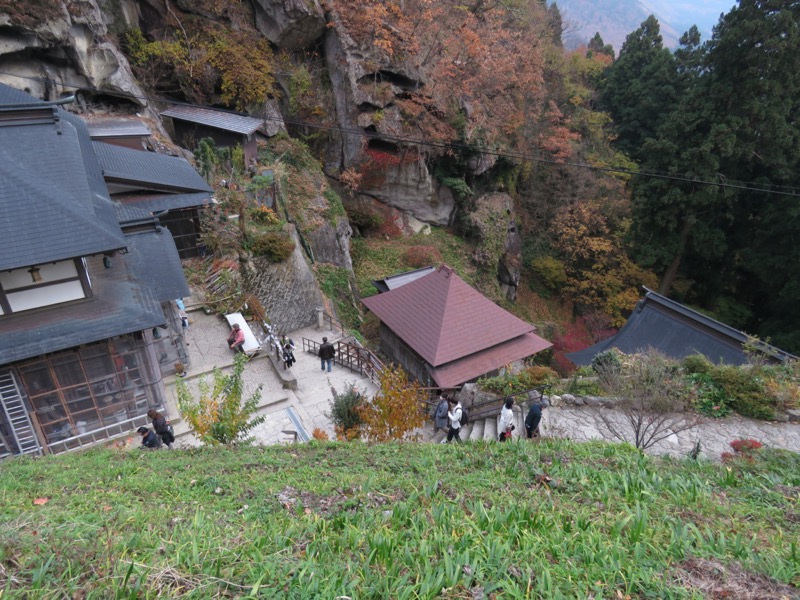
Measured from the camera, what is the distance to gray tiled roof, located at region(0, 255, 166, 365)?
8.20 meters

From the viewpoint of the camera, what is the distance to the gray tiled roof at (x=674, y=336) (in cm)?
1453

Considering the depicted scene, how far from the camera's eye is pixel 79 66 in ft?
Result: 56.1

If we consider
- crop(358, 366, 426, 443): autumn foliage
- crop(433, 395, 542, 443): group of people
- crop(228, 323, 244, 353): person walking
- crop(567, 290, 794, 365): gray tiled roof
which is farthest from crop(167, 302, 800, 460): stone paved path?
crop(567, 290, 794, 365): gray tiled roof

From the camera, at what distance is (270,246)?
54.1ft

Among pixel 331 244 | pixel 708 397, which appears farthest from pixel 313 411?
pixel 331 244

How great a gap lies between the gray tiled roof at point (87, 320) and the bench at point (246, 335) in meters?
3.72

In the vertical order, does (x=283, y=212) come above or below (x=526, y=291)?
above

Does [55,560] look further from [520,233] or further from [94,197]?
[520,233]

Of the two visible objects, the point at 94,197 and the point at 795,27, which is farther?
the point at 795,27

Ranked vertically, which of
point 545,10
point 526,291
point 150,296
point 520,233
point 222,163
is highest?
point 545,10

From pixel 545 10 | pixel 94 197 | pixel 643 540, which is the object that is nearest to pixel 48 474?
pixel 94 197

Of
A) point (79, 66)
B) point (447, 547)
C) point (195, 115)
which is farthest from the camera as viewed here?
point (195, 115)

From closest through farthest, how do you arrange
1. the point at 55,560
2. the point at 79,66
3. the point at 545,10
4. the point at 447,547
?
the point at 55,560 < the point at 447,547 < the point at 79,66 < the point at 545,10

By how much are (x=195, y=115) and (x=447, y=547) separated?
72.7 ft
